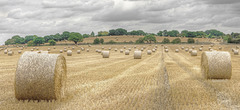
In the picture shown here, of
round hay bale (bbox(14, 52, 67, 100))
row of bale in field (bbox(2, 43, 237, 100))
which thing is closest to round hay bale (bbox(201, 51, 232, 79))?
row of bale in field (bbox(2, 43, 237, 100))

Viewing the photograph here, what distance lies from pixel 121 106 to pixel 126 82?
4.67 metres

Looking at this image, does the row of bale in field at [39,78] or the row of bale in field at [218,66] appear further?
the row of bale in field at [218,66]

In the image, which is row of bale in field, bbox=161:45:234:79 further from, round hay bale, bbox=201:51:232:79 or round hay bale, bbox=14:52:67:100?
round hay bale, bbox=14:52:67:100

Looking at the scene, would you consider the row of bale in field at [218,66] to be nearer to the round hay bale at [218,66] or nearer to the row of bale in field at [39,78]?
the round hay bale at [218,66]

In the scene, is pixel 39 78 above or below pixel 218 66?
above

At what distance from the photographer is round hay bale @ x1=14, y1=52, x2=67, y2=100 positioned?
8.91 metres

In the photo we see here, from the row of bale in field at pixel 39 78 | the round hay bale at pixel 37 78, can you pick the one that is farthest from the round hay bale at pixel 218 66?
the round hay bale at pixel 37 78

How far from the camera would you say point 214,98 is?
9859 mm

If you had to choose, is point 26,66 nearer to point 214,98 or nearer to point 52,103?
point 52,103

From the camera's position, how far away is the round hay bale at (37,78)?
8906 mm

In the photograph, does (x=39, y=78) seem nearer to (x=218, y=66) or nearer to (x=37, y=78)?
(x=37, y=78)

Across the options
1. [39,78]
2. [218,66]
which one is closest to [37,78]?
[39,78]

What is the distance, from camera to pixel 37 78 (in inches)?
353

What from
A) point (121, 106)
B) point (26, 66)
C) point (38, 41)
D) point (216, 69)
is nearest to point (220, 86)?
point (216, 69)
